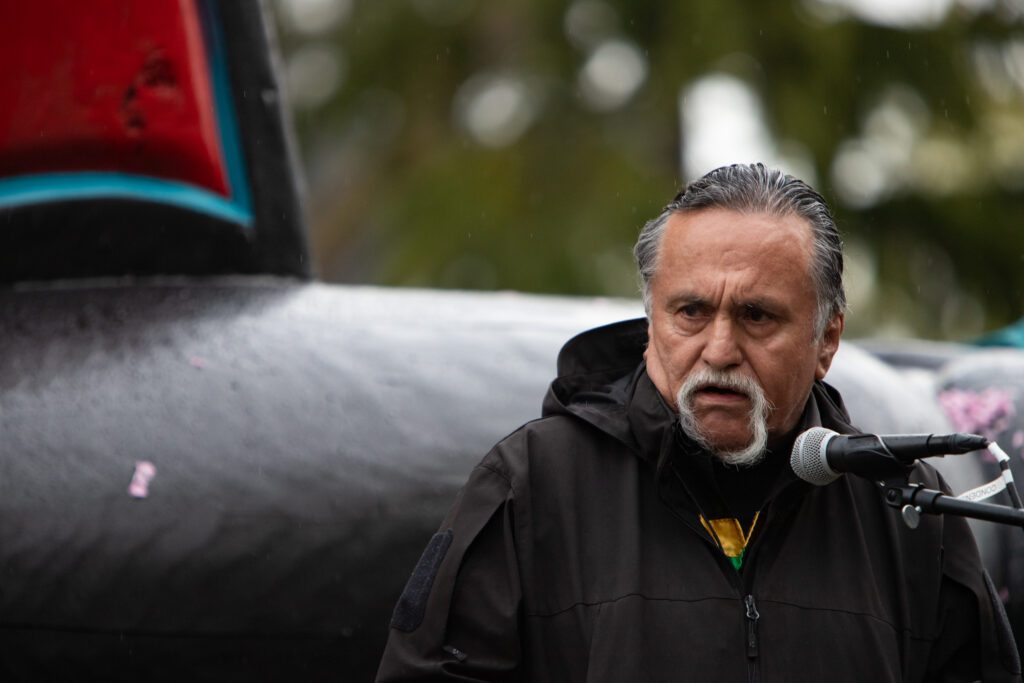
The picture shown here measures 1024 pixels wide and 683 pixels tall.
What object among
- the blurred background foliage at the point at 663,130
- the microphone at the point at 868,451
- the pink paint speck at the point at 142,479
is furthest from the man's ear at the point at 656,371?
the blurred background foliage at the point at 663,130

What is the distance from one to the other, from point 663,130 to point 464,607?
6.94m

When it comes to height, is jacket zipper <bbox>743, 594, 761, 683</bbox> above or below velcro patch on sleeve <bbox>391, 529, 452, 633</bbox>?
below

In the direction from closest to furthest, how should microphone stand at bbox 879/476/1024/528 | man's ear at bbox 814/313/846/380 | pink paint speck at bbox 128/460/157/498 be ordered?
microphone stand at bbox 879/476/1024/528 → man's ear at bbox 814/313/846/380 → pink paint speck at bbox 128/460/157/498

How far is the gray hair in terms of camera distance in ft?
7.09

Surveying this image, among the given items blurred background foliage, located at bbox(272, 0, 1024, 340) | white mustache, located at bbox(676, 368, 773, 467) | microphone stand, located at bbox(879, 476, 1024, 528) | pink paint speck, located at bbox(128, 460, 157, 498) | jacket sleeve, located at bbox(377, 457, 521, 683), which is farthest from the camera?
blurred background foliage, located at bbox(272, 0, 1024, 340)

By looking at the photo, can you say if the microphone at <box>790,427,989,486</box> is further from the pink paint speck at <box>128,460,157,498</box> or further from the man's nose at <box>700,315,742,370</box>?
the pink paint speck at <box>128,460,157,498</box>

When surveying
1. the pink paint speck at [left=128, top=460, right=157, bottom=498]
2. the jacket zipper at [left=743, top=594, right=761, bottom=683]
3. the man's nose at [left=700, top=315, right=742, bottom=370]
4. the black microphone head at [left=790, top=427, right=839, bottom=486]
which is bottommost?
the jacket zipper at [left=743, top=594, right=761, bottom=683]

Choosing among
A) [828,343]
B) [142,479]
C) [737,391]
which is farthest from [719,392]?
[142,479]

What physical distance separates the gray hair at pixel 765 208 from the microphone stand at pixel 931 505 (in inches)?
13.4

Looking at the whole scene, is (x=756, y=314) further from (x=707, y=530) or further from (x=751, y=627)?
(x=751, y=627)

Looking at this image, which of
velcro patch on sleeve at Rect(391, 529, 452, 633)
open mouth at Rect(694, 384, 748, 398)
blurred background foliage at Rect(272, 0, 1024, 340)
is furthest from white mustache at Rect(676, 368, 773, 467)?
blurred background foliage at Rect(272, 0, 1024, 340)

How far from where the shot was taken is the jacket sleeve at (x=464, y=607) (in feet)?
6.47

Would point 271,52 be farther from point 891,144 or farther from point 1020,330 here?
point 891,144

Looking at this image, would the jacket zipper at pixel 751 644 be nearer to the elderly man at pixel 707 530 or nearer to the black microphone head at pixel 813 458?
the elderly man at pixel 707 530
